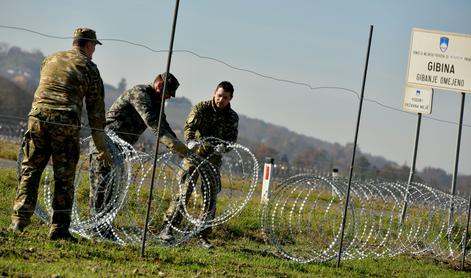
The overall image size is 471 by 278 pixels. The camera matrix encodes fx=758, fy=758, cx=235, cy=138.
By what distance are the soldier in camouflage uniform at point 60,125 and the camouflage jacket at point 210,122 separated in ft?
7.13

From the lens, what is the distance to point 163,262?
841 centimetres

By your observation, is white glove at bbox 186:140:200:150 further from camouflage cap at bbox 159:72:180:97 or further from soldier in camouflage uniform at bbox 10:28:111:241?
soldier in camouflage uniform at bbox 10:28:111:241

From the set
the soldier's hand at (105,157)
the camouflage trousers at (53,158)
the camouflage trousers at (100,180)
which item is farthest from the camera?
the camouflage trousers at (100,180)

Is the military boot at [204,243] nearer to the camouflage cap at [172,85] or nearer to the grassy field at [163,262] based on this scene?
the grassy field at [163,262]

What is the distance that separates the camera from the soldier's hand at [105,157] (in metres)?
9.01

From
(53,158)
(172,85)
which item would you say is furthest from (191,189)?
(53,158)

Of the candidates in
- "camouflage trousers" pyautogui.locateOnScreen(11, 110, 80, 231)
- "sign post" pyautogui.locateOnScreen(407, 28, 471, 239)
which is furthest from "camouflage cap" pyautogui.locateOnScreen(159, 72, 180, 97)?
"sign post" pyautogui.locateOnScreen(407, 28, 471, 239)

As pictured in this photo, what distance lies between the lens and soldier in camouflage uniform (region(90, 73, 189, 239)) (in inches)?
374

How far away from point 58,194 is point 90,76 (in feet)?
4.54

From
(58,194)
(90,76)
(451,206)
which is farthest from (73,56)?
(451,206)

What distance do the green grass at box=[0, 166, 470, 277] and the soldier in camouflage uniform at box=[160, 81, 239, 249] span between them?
518 mm

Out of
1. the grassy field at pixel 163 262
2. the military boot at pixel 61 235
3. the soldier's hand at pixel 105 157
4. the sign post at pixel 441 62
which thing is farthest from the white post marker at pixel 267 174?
the military boot at pixel 61 235

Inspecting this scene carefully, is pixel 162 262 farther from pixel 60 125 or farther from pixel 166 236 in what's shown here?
pixel 166 236

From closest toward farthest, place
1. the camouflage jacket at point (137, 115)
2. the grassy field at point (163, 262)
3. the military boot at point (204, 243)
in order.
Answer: the grassy field at point (163, 262) < the camouflage jacket at point (137, 115) < the military boot at point (204, 243)
